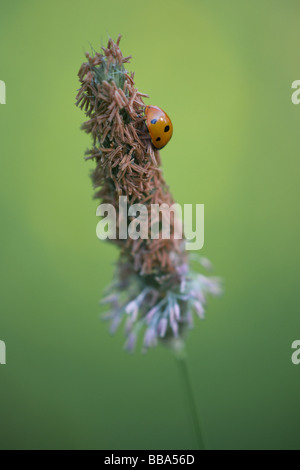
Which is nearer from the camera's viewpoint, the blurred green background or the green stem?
the green stem

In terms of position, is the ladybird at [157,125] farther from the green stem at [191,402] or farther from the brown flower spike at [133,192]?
the green stem at [191,402]

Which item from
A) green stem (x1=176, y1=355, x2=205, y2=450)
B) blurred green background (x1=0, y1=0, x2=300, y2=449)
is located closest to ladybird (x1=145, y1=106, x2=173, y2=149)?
green stem (x1=176, y1=355, x2=205, y2=450)

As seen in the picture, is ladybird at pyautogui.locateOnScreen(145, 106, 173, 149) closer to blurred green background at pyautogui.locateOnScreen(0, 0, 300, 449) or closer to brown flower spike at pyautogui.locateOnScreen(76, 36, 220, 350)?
brown flower spike at pyautogui.locateOnScreen(76, 36, 220, 350)

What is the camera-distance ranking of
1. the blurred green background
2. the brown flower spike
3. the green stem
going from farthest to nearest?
the blurred green background
the green stem
the brown flower spike

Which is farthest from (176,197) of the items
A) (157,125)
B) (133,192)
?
(157,125)

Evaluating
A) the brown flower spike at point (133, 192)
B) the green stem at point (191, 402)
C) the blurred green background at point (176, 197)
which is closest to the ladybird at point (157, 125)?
the brown flower spike at point (133, 192)

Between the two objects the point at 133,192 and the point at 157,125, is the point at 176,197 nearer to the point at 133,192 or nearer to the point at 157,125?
the point at 133,192
